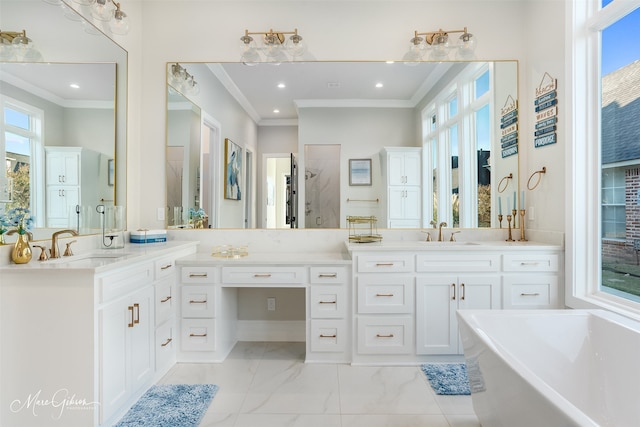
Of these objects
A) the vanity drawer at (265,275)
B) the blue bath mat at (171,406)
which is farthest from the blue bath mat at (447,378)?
the blue bath mat at (171,406)

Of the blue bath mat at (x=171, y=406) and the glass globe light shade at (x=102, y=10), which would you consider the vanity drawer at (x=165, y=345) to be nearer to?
the blue bath mat at (x=171, y=406)

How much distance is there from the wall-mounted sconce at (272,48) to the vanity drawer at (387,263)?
1895 mm

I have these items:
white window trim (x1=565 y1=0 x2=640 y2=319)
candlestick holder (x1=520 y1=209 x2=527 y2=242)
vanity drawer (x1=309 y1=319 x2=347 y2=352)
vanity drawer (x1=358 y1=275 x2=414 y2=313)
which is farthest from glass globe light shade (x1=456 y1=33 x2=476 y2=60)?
vanity drawer (x1=309 y1=319 x2=347 y2=352)

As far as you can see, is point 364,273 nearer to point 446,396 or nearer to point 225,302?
point 446,396

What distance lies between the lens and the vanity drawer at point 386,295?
2658mm

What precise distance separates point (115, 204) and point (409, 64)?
2750 millimetres

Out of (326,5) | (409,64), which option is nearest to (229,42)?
(326,5)

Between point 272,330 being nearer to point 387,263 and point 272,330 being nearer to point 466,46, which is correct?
point 387,263

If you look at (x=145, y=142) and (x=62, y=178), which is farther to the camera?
(x=145, y=142)

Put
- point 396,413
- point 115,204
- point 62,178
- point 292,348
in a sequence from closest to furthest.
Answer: point 396,413 < point 62,178 < point 115,204 < point 292,348

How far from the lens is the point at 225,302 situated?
286cm

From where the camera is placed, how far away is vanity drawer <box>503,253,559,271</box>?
2674 mm

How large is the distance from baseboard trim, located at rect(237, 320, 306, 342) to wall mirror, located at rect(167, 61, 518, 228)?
2.93ft

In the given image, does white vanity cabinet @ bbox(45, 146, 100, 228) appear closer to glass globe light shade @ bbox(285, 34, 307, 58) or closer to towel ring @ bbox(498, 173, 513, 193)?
glass globe light shade @ bbox(285, 34, 307, 58)
